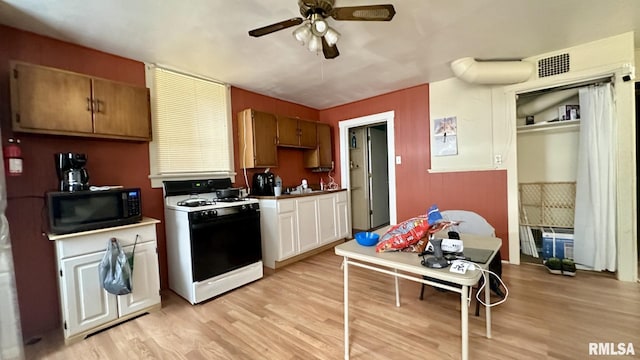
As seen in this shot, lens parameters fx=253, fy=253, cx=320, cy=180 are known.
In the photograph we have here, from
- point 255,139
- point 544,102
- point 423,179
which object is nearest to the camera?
point 544,102

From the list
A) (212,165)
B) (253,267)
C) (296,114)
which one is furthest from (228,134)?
(253,267)

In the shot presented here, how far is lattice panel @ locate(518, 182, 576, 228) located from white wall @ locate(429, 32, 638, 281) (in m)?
0.57

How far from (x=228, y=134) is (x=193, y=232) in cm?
148

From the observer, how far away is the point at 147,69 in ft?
8.63

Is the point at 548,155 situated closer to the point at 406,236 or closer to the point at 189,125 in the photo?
the point at 406,236

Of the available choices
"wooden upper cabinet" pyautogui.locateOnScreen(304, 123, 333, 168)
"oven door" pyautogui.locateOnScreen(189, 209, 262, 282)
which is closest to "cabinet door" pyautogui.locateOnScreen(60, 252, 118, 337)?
"oven door" pyautogui.locateOnScreen(189, 209, 262, 282)

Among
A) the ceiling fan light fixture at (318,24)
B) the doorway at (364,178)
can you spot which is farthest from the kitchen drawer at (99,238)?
the doorway at (364,178)

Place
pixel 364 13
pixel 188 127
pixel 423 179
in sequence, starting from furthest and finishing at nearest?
1. pixel 423 179
2. pixel 188 127
3. pixel 364 13

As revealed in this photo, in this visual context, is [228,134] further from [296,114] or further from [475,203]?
[475,203]

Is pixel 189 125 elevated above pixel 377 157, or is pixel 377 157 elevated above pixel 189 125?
pixel 189 125

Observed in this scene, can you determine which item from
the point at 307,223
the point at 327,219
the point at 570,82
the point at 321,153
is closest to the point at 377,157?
the point at 321,153

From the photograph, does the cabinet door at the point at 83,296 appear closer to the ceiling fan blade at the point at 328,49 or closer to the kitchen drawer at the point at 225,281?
the kitchen drawer at the point at 225,281

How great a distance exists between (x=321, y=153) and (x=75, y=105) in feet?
10.0

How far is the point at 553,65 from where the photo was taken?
8.93 ft
